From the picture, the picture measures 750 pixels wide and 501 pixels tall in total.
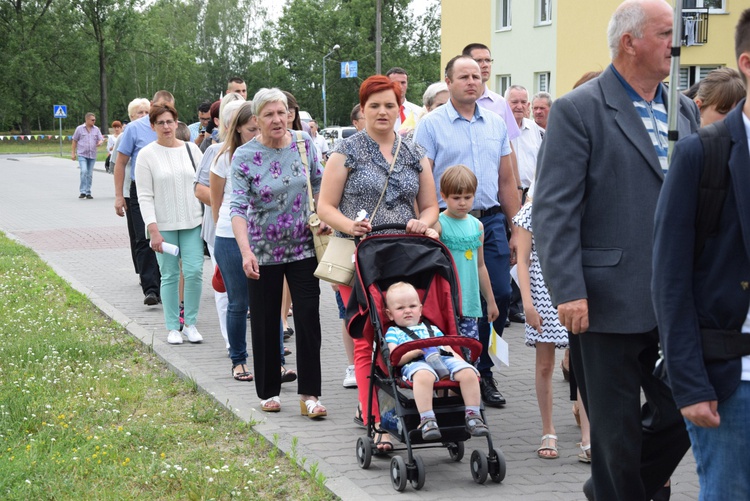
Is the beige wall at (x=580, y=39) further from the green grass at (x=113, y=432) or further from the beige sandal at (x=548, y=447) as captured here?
the beige sandal at (x=548, y=447)

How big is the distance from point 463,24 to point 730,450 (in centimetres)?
4035

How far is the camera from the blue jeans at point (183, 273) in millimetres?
9203

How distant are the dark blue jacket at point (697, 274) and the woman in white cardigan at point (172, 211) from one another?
641cm

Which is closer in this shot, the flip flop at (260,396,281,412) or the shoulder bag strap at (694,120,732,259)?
the shoulder bag strap at (694,120,732,259)

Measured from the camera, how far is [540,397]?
606 centimetres

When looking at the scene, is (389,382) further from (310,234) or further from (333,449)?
(310,234)

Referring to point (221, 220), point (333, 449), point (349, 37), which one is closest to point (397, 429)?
point (333, 449)

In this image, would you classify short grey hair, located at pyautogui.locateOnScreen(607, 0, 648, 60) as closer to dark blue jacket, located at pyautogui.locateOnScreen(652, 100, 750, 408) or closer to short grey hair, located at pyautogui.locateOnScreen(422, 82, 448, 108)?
dark blue jacket, located at pyautogui.locateOnScreen(652, 100, 750, 408)

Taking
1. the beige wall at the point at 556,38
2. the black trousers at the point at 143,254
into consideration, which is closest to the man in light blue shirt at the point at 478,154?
the black trousers at the point at 143,254

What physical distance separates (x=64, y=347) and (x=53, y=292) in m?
3.56

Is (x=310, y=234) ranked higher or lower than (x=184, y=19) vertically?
lower

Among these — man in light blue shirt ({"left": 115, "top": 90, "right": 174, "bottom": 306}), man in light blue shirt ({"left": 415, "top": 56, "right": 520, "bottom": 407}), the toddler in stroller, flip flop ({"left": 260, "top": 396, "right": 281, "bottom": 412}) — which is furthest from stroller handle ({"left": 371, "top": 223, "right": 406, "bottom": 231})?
man in light blue shirt ({"left": 115, "top": 90, "right": 174, "bottom": 306})

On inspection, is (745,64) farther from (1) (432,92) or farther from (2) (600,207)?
(1) (432,92)

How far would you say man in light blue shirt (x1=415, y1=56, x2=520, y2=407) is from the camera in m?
7.00
